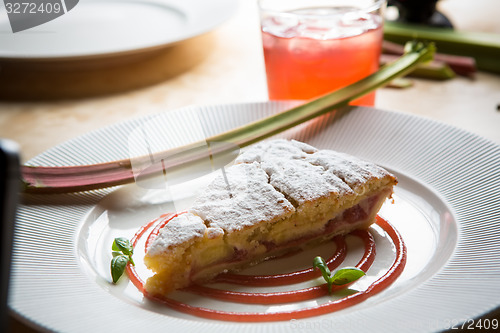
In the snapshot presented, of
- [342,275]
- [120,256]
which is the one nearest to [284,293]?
[342,275]

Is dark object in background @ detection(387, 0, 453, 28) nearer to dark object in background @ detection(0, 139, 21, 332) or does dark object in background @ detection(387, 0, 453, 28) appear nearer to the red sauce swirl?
the red sauce swirl

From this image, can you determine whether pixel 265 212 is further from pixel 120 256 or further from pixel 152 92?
pixel 152 92

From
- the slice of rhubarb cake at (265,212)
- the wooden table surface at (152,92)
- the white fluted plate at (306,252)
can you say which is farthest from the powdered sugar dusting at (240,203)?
the wooden table surface at (152,92)

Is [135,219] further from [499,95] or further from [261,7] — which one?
[499,95]

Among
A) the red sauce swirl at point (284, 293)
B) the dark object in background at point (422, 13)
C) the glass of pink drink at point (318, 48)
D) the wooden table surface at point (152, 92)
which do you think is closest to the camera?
the red sauce swirl at point (284, 293)

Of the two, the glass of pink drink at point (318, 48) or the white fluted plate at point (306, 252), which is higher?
the glass of pink drink at point (318, 48)

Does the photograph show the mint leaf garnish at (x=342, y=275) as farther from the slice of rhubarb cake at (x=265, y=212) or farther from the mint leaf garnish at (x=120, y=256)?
the mint leaf garnish at (x=120, y=256)

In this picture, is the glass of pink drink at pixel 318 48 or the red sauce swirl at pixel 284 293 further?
the glass of pink drink at pixel 318 48

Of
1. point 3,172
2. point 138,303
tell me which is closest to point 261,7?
point 138,303
